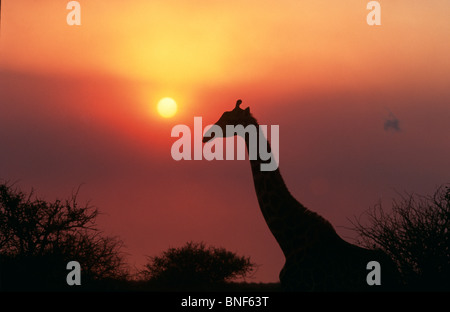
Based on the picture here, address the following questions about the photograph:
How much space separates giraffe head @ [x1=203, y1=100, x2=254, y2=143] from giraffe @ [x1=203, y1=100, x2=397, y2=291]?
0.29m

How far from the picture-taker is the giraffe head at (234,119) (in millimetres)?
14711

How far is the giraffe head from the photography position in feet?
48.3

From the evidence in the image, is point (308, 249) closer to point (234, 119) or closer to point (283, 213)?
point (283, 213)

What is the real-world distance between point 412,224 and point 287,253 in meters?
4.74

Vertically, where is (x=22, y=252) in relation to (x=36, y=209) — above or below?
below

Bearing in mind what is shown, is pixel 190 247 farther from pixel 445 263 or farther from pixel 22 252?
pixel 445 263

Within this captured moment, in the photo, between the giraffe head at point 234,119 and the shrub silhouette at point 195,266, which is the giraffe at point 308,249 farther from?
the shrub silhouette at point 195,266

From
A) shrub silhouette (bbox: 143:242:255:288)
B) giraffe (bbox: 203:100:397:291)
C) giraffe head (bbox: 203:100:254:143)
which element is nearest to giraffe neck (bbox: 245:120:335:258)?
giraffe (bbox: 203:100:397:291)

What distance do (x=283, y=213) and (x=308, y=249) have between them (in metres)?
1.05

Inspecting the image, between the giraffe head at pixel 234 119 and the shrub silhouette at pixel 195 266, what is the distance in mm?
8372

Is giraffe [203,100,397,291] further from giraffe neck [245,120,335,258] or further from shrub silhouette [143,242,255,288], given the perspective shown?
shrub silhouette [143,242,255,288]
